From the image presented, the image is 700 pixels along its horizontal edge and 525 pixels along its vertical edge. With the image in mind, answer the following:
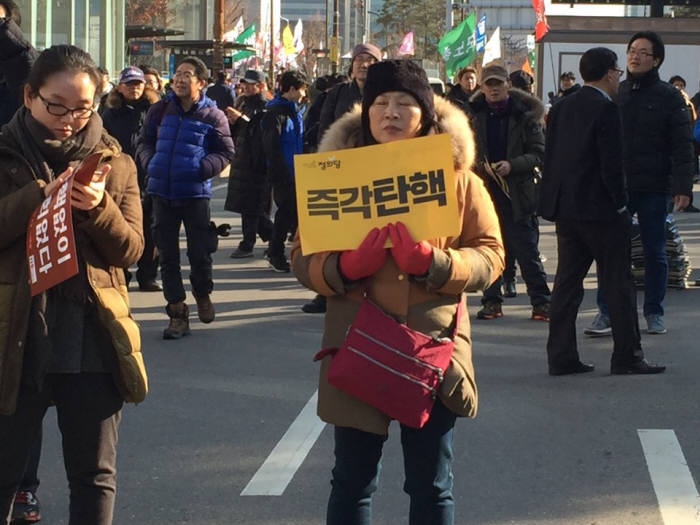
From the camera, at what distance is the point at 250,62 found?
76.9m

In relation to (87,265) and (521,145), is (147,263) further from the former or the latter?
(87,265)

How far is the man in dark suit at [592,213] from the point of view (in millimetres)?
7910

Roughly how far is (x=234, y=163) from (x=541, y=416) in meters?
6.86

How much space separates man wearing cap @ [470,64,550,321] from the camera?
1002 centimetres

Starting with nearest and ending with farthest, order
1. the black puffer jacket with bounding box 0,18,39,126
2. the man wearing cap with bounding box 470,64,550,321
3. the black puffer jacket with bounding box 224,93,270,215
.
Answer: the black puffer jacket with bounding box 0,18,39,126, the man wearing cap with bounding box 470,64,550,321, the black puffer jacket with bounding box 224,93,270,215

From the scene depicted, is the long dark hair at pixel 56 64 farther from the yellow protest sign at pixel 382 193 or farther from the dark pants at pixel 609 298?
the dark pants at pixel 609 298

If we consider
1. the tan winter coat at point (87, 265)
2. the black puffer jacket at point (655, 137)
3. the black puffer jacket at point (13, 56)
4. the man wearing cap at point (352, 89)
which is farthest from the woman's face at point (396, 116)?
the man wearing cap at point (352, 89)

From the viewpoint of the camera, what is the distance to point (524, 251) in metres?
10.2

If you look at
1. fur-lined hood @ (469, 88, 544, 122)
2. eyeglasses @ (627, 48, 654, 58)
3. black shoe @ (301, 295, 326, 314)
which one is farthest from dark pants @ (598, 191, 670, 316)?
black shoe @ (301, 295, 326, 314)

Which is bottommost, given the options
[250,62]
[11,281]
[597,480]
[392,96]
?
[597,480]

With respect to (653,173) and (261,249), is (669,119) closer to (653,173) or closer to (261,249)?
(653,173)

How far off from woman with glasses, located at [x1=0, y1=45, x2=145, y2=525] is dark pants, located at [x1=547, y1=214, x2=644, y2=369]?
432 cm

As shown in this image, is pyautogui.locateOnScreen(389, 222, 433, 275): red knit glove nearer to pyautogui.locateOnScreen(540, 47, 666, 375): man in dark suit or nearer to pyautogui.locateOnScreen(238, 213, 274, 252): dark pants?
pyautogui.locateOnScreen(540, 47, 666, 375): man in dark suit

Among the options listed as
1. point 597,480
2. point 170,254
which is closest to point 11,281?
point 597,480
